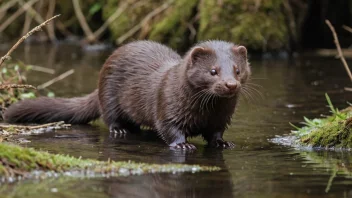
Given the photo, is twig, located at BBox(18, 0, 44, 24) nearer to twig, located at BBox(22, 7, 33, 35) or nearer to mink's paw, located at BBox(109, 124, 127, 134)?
twig, located at BBox(22, 7, 33, 35)

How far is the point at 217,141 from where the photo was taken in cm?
695

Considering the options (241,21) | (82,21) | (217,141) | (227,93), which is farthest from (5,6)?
(227,93)

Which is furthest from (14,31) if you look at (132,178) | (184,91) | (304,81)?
(132,178)

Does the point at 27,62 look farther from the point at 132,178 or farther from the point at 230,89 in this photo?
the point at 132,178

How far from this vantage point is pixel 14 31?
59.8 feet

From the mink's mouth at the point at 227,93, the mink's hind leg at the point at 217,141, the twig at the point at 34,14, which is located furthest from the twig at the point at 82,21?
the mink's mouth at the point at 227,93

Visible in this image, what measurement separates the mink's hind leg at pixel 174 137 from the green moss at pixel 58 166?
1238mm

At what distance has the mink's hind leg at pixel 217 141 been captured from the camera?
270 inches

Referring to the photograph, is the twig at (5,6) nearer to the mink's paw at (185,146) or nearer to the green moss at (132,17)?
the green moss at (132,17)

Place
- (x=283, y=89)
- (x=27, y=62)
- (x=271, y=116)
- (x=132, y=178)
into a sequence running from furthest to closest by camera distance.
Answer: (x=27, y=62)
(x=283, y=89)
(x=271, y=116)
(x=132, y=178)

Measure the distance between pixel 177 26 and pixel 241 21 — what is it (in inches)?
51.5

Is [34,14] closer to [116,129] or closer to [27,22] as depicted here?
[27,22]

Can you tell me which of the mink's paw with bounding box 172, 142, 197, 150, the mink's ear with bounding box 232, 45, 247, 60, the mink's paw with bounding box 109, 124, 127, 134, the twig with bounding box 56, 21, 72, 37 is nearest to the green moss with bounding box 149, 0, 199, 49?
the twig with bounding box 56, 21, 72, 37

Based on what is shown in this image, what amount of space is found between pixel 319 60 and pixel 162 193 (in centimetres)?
1029
